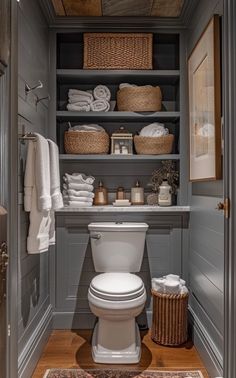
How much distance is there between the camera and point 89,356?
89.4 inches

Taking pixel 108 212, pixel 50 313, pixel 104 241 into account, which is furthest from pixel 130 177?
pixel 50 313

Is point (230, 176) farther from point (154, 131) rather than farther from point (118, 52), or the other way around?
point (118, 52)

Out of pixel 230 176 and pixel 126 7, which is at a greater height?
pixel 126 7

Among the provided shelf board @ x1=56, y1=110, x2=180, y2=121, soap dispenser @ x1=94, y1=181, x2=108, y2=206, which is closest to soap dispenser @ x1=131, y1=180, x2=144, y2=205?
soap dispenser @ x1=94, y1=181, x2=108, y2=206

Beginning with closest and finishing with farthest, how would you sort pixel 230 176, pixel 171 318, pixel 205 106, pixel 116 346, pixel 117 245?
pixel 230 176 → pixel 205 106 → pixel 116 346 → pixel 171 318 → pixel 117 245

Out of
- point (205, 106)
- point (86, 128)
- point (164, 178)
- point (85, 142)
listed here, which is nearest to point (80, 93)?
point (86, 128)

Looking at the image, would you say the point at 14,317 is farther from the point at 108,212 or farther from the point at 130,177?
the point at 130,177

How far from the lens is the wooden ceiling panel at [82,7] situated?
7.80ft

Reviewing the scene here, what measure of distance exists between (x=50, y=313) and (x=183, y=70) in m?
2.10

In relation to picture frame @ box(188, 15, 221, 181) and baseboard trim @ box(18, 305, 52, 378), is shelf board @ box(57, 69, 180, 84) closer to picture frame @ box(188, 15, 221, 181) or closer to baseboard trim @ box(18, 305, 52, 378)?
picture frame @ box(188, 15, 221, 181)

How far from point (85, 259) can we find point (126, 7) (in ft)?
6.13

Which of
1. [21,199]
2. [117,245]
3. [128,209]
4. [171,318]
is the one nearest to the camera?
[21,199]

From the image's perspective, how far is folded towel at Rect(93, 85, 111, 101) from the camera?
8.87 ft

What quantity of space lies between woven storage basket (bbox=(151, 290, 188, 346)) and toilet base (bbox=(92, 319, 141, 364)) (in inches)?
10.1
